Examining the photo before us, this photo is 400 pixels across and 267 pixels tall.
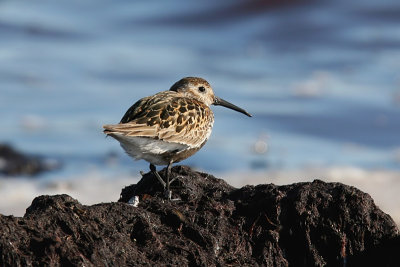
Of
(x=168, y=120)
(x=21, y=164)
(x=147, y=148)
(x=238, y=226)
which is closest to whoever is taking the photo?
(x=238, y=226)

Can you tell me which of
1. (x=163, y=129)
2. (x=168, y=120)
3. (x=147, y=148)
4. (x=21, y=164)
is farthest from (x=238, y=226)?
(x=21, y=164)

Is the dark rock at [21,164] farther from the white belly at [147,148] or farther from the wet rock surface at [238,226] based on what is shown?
the wet rock surface at [238,226]

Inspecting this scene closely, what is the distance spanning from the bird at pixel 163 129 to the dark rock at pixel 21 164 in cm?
465

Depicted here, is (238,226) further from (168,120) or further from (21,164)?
(21,164)

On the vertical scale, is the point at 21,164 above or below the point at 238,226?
above

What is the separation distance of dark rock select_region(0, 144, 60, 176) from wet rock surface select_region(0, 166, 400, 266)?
6332 mm

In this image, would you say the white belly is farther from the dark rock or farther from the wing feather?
the dark rock

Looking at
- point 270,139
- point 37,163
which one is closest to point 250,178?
point 270,139

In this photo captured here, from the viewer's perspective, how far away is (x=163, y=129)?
718cm

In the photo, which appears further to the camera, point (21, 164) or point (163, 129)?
point (21, 164)

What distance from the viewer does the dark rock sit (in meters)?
12.0

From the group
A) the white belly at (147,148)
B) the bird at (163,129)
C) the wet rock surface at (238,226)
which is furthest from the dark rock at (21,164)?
the wet rock surface at (238,226)

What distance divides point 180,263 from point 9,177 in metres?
7.12

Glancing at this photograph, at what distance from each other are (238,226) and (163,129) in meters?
1.82
